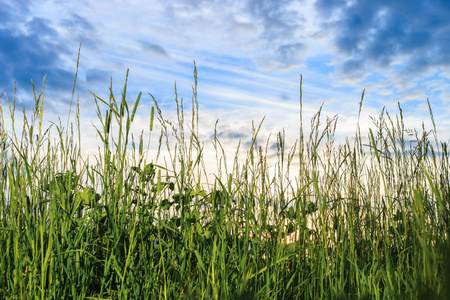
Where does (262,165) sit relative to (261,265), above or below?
above

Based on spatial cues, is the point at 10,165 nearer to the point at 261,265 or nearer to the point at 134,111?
the point at 134,111

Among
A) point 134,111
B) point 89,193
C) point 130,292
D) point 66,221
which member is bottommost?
point 130,292

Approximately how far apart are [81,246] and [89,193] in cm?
39

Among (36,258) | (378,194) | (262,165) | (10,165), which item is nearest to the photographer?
(36,258)

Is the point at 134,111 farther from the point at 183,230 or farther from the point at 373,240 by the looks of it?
the point at 373,240

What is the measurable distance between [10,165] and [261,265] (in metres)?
1.41

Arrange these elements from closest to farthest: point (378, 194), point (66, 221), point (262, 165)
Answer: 1. point (66, 221)
2. point (262, 165)
3. point (378, 194)

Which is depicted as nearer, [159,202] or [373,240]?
[159,202]

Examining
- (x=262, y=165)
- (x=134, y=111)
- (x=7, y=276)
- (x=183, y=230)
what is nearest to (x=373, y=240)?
(x=262, y=165)

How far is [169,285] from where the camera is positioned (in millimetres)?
1595

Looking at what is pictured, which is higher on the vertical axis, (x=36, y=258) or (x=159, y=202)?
(x=159, y=202)

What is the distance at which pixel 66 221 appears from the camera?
172 centimetres

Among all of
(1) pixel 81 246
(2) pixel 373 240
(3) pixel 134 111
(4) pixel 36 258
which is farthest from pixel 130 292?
(2) pixel 373 240

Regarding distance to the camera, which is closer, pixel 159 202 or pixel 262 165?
pixel 159 202
